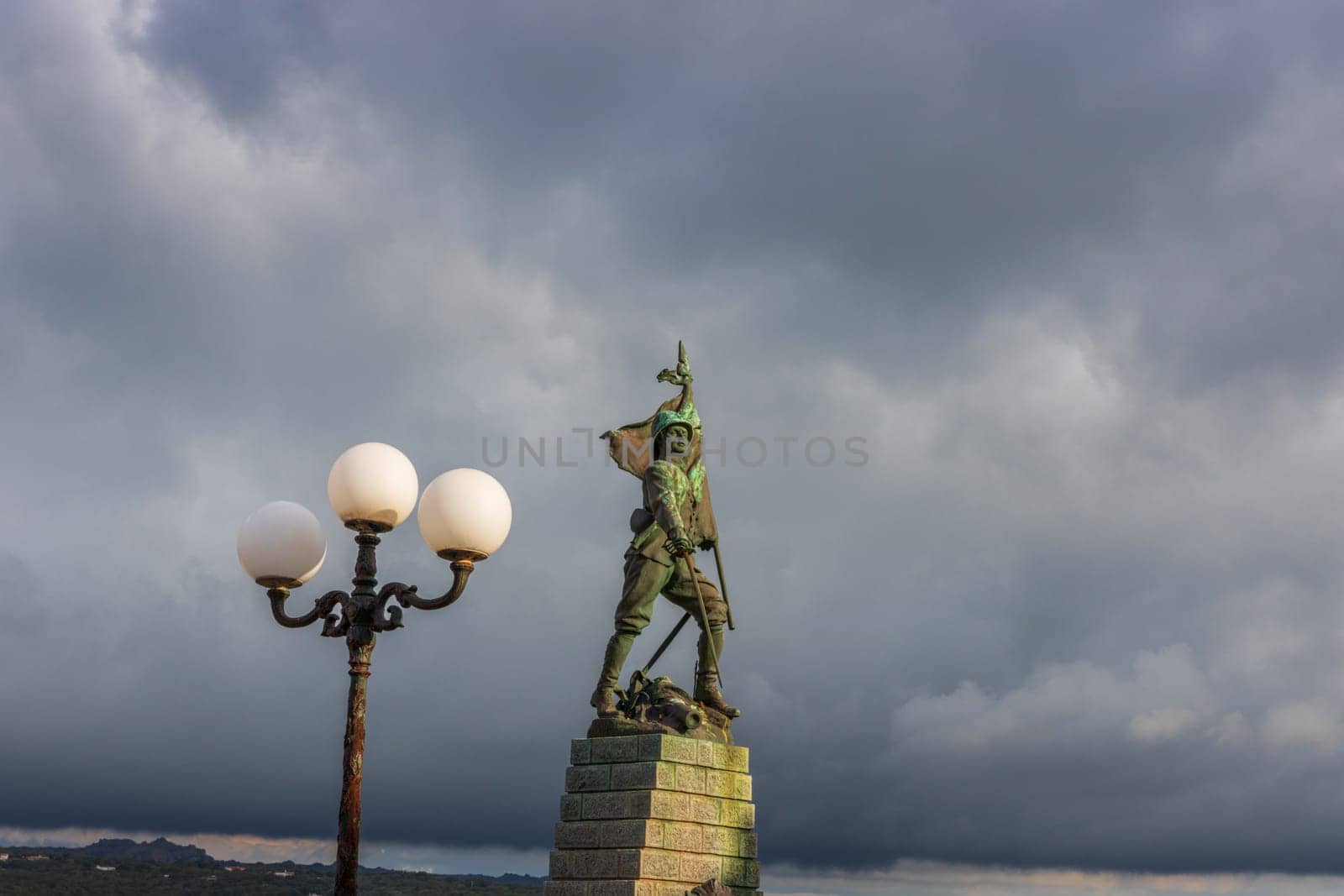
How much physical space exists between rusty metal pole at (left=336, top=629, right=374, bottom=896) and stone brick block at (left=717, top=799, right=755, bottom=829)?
15.0ft

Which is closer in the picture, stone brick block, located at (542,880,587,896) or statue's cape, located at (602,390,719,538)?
stone brick block, located at (542,880,587,896)

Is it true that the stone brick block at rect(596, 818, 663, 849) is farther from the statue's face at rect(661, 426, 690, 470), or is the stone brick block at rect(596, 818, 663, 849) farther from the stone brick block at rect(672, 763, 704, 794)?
the statue's face at rect(661, 426, 690, 470)

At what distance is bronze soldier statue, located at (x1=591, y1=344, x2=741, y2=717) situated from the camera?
14.3m

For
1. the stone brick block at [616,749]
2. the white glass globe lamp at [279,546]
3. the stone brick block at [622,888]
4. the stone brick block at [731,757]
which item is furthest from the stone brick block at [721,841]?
the white glass globe lamp at [279,546]

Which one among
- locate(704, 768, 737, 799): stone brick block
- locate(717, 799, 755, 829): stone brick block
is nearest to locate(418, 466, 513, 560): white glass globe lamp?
locate(704, 768, 737, 799): stone brick block

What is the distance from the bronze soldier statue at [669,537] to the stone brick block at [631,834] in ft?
4.08

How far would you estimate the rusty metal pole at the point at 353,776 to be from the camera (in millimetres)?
10031

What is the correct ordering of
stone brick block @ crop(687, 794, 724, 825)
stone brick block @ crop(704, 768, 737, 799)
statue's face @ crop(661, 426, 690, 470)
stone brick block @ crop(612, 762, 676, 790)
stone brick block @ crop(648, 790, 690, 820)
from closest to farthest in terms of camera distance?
stone brick block @ crop(648, 790, 690, 820) → stone brick block @ crop(612, 762, 676, 790) → stone brick block @ crop(687, 794, 724, 825) → stone brick block @ crop(704, 768, 737, 799) → statue's face @ crop(661, 426, 690, 470)

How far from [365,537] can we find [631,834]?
4.26 m

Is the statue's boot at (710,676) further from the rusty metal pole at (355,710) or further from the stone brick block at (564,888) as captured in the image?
the rusty metal pole at (355,710)

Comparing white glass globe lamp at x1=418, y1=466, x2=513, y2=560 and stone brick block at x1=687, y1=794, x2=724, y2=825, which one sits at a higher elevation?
white glass globe lamp at x1=418, y1=466, x2=513, y2=560

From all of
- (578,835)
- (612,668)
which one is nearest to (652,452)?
(612,668)

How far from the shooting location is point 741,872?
13812 mm

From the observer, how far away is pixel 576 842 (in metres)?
13.5
